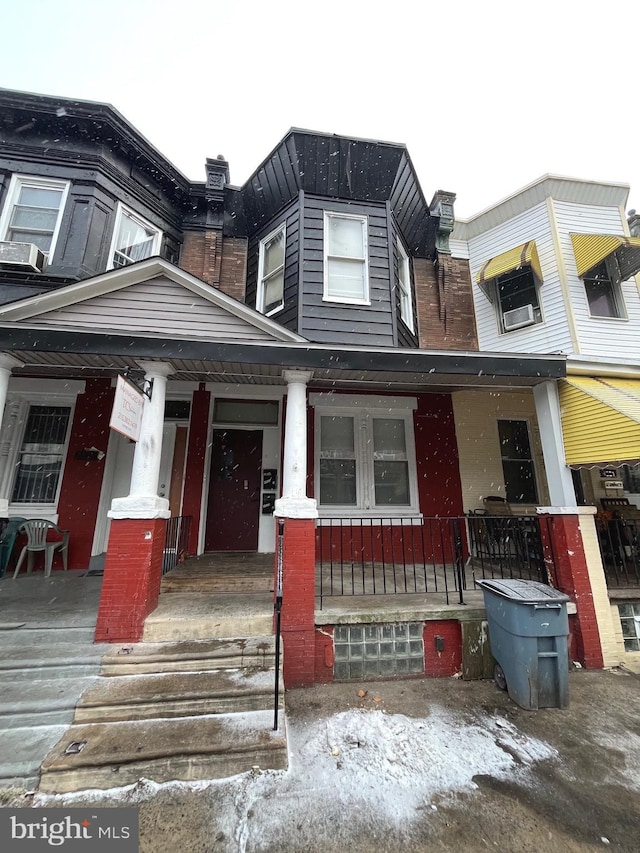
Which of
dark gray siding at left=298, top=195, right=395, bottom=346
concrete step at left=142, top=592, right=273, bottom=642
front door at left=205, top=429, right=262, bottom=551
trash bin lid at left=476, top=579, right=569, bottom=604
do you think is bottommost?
concrete step at left=142, top=592, right=273, bottom=642

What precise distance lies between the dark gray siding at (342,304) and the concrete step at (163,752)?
212 inches

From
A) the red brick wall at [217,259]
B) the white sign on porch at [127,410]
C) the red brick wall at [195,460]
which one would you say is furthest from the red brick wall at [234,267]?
the white sign on porch at [127,410]

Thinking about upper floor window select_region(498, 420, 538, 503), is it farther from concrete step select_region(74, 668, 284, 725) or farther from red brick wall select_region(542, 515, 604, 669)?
concrete step select_region(74, 668, 284, 725)

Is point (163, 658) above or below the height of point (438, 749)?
above

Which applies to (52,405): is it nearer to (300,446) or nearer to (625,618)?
(300,446)

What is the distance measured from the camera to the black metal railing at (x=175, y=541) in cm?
569

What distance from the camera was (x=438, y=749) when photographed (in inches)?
118

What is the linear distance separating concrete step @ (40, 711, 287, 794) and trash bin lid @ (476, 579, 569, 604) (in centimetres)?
261

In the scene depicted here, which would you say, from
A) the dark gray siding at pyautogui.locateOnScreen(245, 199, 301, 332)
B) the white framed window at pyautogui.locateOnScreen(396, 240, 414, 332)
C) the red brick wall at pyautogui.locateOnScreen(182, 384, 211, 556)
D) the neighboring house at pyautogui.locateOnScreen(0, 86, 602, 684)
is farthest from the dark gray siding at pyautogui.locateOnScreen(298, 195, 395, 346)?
the red brick wall at pyautogui.locateOnScreen(182, 384, 211, 556)

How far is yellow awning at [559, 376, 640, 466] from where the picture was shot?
443cm

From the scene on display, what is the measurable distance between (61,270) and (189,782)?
7326 mm

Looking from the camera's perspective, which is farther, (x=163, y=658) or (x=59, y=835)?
(x=163, y=658)

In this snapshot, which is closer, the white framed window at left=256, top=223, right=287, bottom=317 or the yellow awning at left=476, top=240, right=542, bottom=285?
the white framed window at left=256, top=223, right=287, bottom=317

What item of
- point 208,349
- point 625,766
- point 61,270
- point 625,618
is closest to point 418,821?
point 625,766
